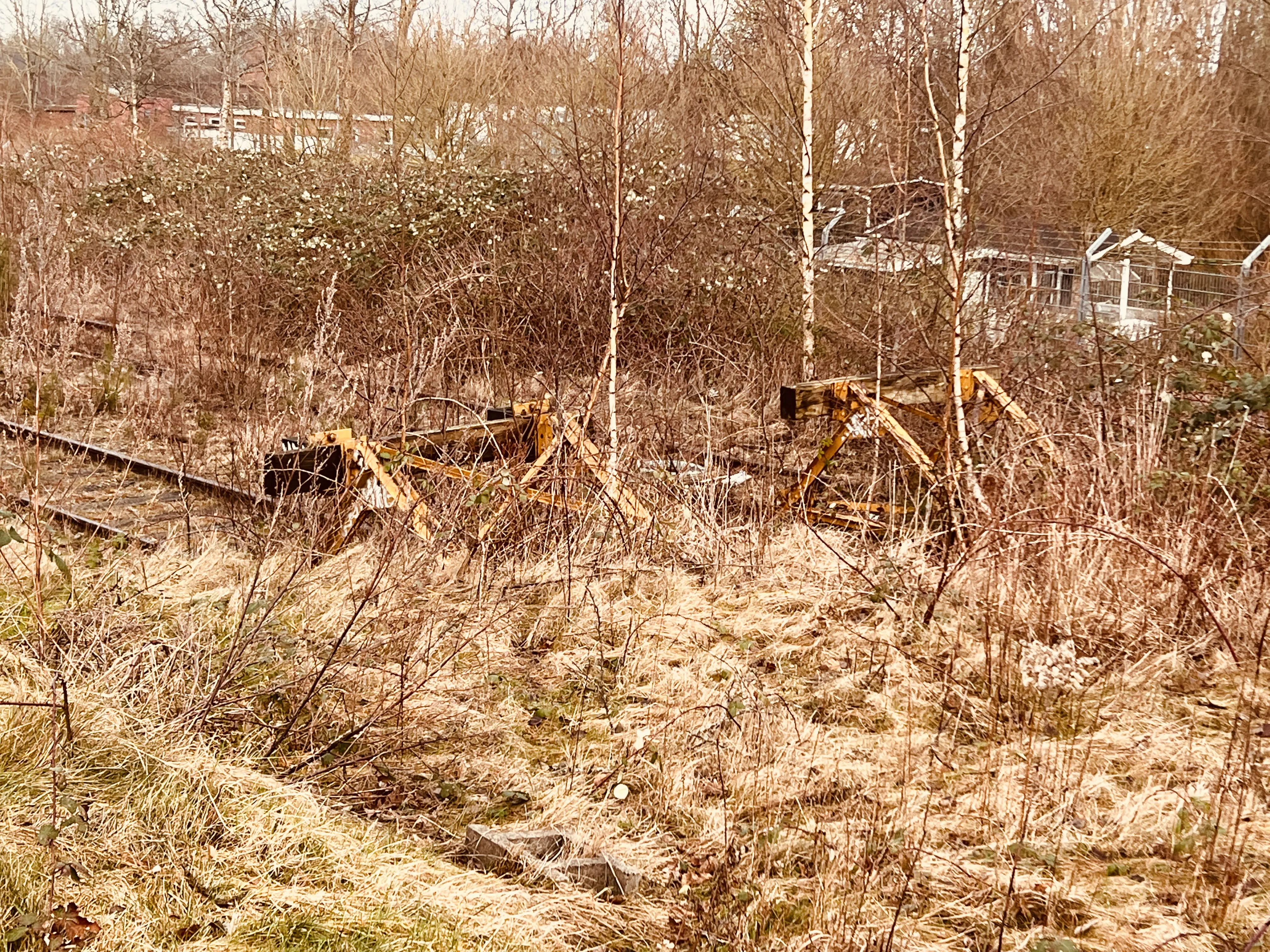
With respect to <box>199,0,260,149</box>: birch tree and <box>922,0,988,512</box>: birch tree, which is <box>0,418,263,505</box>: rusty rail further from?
<box>199,0,260,149</box>: birch tree

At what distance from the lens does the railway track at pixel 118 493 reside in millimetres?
7336

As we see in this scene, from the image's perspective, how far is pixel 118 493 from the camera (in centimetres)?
806

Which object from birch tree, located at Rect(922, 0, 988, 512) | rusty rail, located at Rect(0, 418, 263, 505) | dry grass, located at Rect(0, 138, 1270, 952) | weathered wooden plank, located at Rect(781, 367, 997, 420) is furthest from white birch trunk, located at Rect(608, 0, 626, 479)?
rusty rail, located at Rect(0, 418, 263, 505)

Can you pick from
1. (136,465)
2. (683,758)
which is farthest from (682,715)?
(136,465)

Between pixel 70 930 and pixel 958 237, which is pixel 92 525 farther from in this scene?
pixel 958 237

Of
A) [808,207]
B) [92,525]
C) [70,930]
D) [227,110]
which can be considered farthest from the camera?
[227,110]

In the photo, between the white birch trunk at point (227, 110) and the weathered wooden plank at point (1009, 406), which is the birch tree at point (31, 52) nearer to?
the white birch trunk at point (227, 110)

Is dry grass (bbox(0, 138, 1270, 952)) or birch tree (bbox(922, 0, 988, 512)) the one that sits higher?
birch tree (bbox(922, 0, 988, 512))

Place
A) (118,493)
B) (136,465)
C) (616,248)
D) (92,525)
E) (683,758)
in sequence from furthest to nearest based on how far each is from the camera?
(136,465) < (118,493) < (92,525) < (616,248) < (683,758)

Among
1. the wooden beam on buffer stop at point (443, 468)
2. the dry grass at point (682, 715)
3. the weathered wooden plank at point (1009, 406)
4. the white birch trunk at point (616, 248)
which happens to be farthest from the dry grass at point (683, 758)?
the weathered wooden plank at point (1009, 406)

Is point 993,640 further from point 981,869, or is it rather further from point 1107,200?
point 1107,200

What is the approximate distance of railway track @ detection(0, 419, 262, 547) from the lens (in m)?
7.34

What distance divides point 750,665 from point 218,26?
1476 inches

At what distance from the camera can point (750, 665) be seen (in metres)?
5.41
